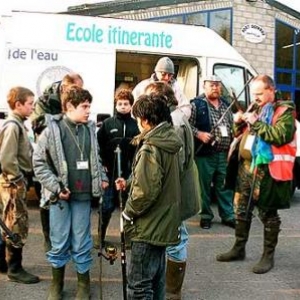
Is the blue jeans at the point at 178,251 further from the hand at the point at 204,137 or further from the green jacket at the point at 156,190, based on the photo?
the hand at the point at 204,137

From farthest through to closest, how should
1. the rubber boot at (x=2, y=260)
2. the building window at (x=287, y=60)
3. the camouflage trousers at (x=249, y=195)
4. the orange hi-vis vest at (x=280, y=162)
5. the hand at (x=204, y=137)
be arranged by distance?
the building window at (x=287, y=60), the hand at (x=204, y=137), the camouflage trousers at (x=249, y=195), the orange hi-vis vest at (x=280, y=162), the rubber boot at (x=2, y=260)

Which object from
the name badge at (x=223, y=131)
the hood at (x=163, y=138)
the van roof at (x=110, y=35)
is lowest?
the hood at (x=163, y=138)

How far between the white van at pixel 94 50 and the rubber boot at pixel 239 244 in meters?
2.91

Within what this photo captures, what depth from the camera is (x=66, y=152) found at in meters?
4.22

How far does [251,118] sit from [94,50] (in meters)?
3.63

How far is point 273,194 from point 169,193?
1841mm

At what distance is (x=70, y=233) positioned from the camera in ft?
14.1

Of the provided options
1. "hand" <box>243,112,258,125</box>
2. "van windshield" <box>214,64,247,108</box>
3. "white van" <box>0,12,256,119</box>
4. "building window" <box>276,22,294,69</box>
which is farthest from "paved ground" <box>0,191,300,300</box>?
"building window" <box>276,22,294,69</box>

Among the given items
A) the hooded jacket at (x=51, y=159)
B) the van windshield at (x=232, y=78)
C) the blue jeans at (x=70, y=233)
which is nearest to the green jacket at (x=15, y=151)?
the hooded jacket at (x=51, y=159)

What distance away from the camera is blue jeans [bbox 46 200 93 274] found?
4238 millimetres

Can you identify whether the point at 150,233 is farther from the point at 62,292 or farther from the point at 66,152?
the point at 62,292

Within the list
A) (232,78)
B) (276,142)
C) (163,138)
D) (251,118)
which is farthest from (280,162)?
(232,78)

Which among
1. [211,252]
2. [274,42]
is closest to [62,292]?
[211,252]

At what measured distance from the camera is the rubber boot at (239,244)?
217 inches
